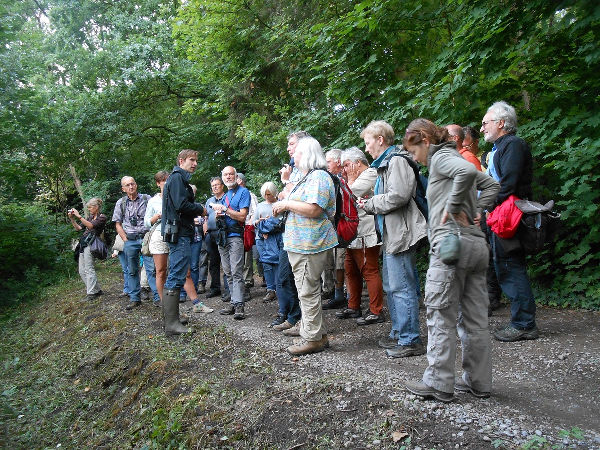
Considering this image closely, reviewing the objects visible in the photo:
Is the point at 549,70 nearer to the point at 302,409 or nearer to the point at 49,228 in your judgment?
the point at 302,409

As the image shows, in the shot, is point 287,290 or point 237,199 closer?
point 287,290

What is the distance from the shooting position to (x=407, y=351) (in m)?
4.21

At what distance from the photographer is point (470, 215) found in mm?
3074

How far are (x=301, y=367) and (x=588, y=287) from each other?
4031mm

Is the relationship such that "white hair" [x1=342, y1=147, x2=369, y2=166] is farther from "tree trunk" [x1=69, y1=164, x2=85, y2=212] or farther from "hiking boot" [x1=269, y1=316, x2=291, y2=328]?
"tree trunk" [x1=69, y1=164, x2=85, y2=212]

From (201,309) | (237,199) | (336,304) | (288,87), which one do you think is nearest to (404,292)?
(336,304)

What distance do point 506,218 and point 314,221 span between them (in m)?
1.87

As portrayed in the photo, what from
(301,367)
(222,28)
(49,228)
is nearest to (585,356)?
(301,367)

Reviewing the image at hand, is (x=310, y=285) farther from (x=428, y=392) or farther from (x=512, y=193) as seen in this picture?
(x=512, y=193)

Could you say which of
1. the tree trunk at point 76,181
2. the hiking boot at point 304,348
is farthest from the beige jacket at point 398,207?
the tree trunk at point 76,181

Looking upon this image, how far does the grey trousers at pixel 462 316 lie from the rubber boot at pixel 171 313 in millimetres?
3612

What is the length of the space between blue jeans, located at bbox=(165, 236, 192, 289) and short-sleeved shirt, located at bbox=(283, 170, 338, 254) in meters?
2.00

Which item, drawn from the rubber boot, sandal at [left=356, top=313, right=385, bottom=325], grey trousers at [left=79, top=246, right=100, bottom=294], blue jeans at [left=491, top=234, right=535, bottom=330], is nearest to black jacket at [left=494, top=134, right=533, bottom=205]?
blue jeans at [left=491, top=234, right=535, bottom=330]

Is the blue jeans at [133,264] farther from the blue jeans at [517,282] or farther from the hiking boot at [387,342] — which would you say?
the blue jeans at [517,282]
